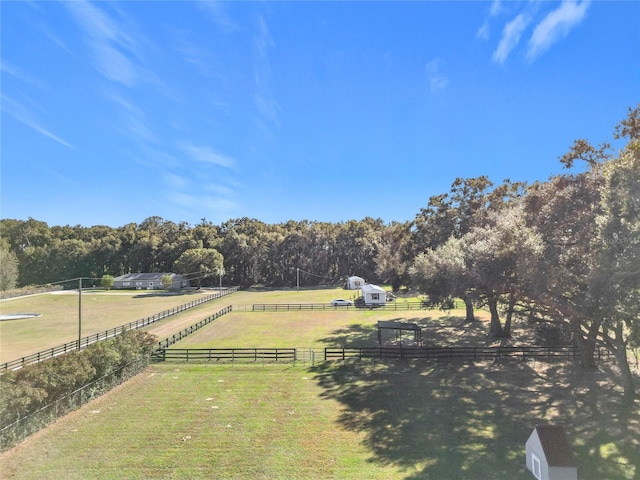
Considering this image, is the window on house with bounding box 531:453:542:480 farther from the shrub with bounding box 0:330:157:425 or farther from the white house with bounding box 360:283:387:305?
the white house with bounding box 360:283:387:305

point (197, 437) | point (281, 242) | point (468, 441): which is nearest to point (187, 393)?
point (197, 437)

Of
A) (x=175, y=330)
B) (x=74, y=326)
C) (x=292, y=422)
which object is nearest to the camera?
(x=292, y=422)

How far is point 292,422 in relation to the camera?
15.8m

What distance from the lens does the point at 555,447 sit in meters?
10.7

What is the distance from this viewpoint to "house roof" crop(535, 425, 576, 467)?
10453 millimetres

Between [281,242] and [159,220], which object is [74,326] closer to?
[281,242]

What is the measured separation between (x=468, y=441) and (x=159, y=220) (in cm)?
13760

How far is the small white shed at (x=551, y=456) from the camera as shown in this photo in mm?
10388

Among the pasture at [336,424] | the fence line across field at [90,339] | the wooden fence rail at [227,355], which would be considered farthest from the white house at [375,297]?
the pasture at [336,424]

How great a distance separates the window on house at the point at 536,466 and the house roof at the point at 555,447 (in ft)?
2.10

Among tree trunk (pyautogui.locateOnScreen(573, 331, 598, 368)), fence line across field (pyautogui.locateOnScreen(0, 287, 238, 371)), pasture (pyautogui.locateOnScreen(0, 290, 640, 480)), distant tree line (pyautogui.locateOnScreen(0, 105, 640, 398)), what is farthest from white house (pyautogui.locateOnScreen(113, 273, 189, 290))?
tree trunk (pyautogui.locateOnScreen(573, 331, 598, 368))

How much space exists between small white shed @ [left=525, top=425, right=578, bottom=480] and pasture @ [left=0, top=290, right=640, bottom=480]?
101 centimetres

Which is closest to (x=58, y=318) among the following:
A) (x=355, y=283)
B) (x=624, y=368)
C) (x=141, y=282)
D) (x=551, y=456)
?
(x=141, y=282)

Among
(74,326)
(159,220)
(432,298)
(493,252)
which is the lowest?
(74,326)
